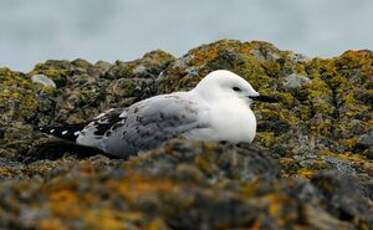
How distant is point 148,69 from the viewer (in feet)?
49.3

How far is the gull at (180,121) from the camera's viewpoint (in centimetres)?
1011

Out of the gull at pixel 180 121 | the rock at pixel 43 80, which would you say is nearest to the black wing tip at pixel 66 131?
the gull at pixel 180 121

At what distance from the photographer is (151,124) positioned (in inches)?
416

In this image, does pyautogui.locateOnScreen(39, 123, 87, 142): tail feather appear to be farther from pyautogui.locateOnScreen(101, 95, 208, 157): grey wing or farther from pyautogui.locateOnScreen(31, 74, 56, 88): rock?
pyautogui.locateOnScreen(31, 74, 56, 88): rock

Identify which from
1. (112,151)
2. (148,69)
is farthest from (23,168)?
(148,69)

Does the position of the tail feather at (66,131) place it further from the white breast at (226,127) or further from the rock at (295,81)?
the rock at (295,81)

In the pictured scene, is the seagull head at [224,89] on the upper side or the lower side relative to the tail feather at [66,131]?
upper

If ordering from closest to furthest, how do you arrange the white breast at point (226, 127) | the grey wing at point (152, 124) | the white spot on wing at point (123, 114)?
the white breast at point (226, 127)
the grey wing at point (152, 124)
the white spot on wing at point (123, 114)

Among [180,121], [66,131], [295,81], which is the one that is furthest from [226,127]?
[295,81]

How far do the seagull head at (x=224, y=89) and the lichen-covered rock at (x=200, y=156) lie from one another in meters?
0.72

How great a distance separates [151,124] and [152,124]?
0.05 ft

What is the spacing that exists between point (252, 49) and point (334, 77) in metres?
1.60

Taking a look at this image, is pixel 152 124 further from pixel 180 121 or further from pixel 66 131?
pixel 66 131

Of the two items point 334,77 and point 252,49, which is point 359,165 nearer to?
point 334,77
